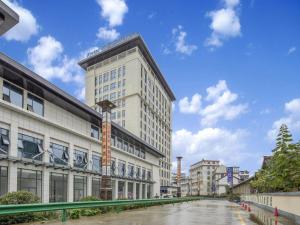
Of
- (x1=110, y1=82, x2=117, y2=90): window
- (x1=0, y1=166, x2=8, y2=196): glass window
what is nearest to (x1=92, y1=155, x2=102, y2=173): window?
(x1=0, y1=166, x2=8, y2=196): glass window

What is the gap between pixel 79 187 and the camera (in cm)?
4875

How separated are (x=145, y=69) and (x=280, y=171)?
97.0 metres

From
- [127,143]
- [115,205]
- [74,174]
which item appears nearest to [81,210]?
[115,205]

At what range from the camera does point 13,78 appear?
36094mm

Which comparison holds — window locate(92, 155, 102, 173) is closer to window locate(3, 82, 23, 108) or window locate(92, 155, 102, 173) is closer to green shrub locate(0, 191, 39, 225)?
window locate(3, 82, 23, 108)

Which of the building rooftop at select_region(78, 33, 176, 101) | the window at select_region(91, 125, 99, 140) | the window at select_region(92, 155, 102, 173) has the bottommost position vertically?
the window at select_region(92, 155, 102, 173)

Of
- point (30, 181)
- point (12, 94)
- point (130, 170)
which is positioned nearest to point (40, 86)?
point (12, 94)

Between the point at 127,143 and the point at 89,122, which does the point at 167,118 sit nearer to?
the point at 127,143

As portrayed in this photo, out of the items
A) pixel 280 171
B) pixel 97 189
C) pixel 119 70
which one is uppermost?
pixel 119 70

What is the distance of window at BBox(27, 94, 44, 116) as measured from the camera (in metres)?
38.5

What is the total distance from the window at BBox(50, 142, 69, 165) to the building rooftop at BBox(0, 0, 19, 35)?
29563mm

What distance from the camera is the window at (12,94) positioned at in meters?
34.9

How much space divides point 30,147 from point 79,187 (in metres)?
12.7

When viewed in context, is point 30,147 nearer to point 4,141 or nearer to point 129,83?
point 4,141
